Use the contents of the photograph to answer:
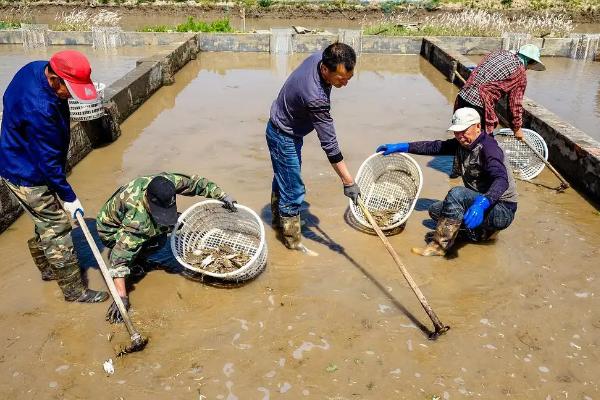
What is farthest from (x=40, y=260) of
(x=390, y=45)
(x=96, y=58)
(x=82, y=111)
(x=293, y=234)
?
(x=390, y=45)

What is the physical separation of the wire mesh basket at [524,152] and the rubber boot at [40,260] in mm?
4835

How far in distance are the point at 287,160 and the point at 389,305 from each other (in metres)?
1.37

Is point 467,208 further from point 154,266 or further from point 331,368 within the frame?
point 154,266

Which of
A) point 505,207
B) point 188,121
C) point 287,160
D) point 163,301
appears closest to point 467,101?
point 505,207

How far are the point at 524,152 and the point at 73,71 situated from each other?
16.4 feet

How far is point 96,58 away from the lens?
1277cm

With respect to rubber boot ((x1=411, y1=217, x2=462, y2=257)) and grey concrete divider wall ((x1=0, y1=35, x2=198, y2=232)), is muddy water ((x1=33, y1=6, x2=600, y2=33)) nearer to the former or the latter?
grey concrete divider wall ((x1=0, y1=35, x2=198, y2=232))

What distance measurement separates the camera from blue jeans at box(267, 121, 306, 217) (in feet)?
12.6

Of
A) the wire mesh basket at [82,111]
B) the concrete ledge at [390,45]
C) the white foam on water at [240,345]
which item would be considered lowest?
the white foam on water at [240,345]

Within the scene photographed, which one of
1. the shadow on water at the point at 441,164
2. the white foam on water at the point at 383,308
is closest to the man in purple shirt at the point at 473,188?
the white foam on water at the point at 383,308

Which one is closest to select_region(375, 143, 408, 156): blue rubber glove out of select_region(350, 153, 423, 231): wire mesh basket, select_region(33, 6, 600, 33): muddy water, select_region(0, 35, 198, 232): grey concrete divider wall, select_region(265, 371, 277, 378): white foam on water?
select_region(350, 153, 423, 231): wire mesh basket

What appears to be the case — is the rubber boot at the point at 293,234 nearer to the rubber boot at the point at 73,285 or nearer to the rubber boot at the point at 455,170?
the rubber boot at the point at 73,285

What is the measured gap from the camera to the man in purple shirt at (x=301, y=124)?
3367 mm

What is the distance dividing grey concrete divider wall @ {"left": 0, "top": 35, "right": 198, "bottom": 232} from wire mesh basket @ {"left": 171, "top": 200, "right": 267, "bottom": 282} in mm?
1775
